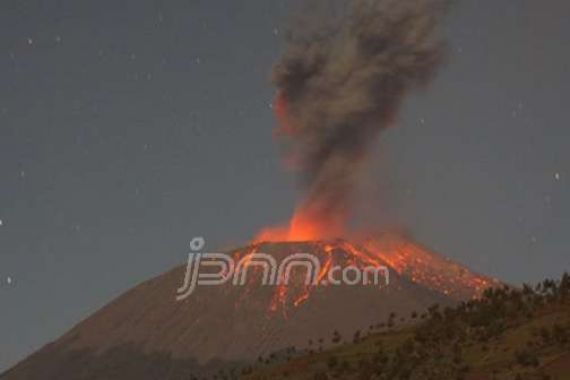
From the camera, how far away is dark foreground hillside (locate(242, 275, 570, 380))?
3191cm

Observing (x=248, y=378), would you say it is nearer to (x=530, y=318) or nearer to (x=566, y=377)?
(x=530, y=318)

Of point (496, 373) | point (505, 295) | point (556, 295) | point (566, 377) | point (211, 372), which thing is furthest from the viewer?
point (211, 372)

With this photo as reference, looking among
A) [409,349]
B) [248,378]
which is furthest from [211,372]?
[409,349]

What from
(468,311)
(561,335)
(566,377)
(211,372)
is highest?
(211,372)

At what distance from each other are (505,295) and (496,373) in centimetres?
1495

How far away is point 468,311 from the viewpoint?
44.7 meters

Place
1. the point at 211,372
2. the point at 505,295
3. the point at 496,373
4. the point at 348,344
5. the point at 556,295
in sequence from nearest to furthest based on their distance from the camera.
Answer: the point at 496,373 → the point at 556,295 → the point at 505,295 → the point at 348,344 → the point at 211,372

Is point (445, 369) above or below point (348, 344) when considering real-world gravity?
below

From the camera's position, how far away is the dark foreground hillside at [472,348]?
3191 centimetres

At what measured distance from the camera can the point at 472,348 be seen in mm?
36469

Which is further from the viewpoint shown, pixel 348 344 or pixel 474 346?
pixel 348 344

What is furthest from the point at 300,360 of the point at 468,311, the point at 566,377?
the point at 566,377

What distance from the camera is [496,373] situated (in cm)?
3156

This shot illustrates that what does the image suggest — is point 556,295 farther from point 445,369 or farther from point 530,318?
point 445,369
